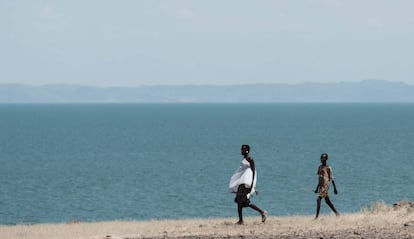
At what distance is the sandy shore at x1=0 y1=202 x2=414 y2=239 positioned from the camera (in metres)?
19.5

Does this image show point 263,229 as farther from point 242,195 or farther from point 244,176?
point 244,176

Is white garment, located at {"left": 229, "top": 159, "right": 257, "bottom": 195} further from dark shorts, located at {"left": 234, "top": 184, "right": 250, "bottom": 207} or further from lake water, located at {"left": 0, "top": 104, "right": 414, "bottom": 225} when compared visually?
lake water, located at {"left": 0, "top": 104, "right": 414, "bottom": 225}

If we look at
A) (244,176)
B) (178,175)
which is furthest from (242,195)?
(178,175)

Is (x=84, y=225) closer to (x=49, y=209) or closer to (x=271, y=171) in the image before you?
(x=49, y=209)

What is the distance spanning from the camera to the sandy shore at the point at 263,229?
63.8ft

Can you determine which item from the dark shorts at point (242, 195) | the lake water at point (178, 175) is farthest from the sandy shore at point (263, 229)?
the lake water at point (178, 175)

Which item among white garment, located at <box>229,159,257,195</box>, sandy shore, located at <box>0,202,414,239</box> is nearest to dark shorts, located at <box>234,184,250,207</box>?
white garment, located at <box>229,159,257,195</box>

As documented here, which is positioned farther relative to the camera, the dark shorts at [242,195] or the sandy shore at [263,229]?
the dark shorts at [242,195]

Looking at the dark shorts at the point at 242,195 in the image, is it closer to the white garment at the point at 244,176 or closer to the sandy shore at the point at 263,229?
the white garment at the point at 244,176

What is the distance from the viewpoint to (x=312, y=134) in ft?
462

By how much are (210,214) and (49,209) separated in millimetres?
9956

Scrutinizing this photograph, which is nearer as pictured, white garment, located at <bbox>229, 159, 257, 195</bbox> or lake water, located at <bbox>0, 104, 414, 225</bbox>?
white garment, located at <bbox>229, 159, 257, 195</bbox>

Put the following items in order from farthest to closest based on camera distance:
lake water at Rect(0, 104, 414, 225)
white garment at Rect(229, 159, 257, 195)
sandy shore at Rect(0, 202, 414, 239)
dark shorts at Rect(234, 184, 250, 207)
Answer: lake water at Rect(0, 104, 414, 225), dark shorts at Rect(234, 184, 250, 207), white garment at Rect(229, 159, 257, 195), sandy shore at Rect(0, 202, 414, 239)

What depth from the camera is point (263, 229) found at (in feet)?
68.0
